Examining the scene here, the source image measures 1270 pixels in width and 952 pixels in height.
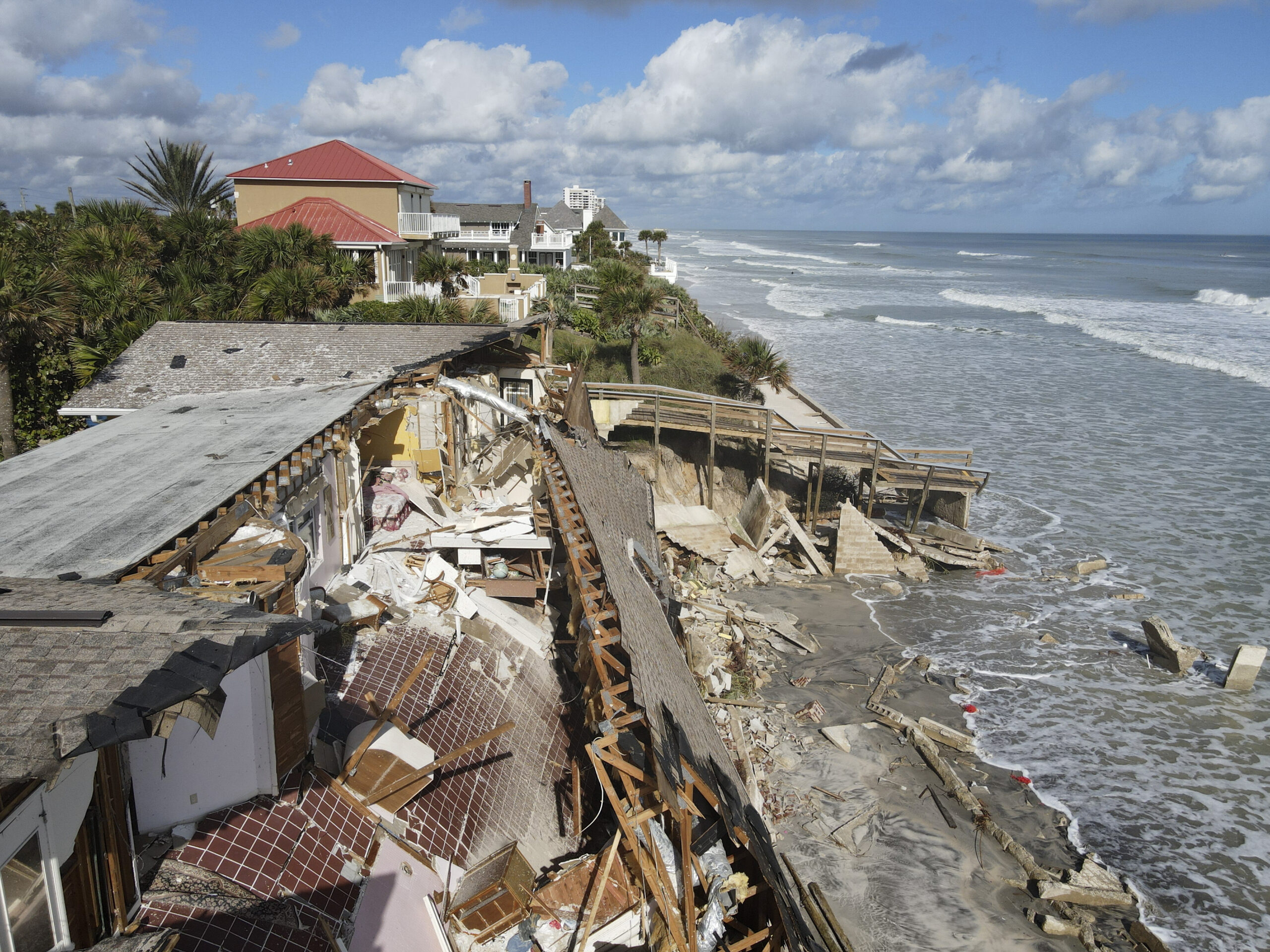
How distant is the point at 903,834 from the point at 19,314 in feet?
55.2

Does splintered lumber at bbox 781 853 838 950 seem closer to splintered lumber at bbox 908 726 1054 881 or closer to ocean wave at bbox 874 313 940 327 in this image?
splintered lumber at bbox 908 726 1054 881

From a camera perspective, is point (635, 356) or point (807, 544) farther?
point (635, 356)

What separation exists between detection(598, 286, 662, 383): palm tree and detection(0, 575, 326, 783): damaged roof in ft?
77.5

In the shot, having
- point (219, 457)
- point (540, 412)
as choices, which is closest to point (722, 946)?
point (219, 457)

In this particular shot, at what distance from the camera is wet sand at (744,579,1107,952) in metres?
9.61

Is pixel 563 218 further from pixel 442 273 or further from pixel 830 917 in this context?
pixel 830 917

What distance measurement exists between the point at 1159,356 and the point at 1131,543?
32981 mm

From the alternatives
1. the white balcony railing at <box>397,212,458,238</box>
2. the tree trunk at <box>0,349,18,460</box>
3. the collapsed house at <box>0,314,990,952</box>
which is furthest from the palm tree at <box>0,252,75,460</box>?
the white balcony railing at <box>397,212,458,238</box>

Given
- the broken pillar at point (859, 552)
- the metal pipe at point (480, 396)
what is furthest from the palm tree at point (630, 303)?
the metal pipe at point (480, 396)

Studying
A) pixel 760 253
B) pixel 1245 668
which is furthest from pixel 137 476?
pixel 760 253

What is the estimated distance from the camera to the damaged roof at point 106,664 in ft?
12.8

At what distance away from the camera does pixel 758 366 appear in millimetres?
27922

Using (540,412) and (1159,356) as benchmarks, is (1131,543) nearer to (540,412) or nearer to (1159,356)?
(540,412)

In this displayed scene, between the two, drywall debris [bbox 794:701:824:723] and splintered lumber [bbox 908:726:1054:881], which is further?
drywall debris [bbox 794:701:824:723]
